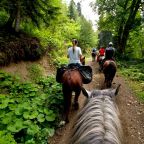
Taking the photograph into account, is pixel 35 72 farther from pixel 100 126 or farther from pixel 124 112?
pixel 100 126

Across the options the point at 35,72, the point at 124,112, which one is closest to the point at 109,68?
the point at 124,112

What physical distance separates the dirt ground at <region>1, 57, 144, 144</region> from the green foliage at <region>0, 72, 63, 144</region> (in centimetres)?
42

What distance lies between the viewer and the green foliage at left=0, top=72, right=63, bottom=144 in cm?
759

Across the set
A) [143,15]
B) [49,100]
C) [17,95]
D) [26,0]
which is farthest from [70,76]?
[143,15]

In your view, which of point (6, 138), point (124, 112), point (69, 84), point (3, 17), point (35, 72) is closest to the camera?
point (6, 138)

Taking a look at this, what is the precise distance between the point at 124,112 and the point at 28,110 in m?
3.73

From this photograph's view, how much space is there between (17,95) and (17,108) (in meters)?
1.57

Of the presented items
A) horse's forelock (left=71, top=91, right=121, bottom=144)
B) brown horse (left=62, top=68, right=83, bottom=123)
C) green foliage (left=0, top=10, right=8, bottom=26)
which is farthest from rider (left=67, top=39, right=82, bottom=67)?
green foliage (left=0, top=10, right=8, bottom=26)

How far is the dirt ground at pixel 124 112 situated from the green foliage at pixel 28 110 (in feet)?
1.38

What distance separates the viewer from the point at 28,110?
28.6ft

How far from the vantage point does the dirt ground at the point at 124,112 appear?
830cm

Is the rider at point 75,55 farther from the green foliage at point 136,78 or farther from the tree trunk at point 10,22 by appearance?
the tree trunk at point 10,22

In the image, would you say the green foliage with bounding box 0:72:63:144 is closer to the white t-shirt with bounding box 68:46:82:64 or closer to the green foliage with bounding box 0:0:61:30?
the white t-shirt with bounding box 68:46:82:64

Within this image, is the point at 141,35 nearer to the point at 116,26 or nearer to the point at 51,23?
the point at 116,26
